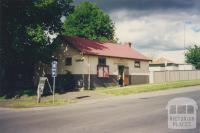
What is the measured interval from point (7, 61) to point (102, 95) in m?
9.08

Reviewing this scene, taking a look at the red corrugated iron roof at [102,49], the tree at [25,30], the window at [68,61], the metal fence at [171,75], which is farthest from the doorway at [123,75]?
the tree at [25,30]

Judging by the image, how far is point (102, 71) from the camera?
106ft

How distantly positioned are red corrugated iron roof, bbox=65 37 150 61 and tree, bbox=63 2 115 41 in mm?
14119

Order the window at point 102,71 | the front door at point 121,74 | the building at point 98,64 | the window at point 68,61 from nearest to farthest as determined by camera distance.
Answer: the building at point 98,64 < the window at point 102,71 < the window at point 68,61 < the front door at point 121,74

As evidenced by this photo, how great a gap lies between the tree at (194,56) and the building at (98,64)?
23953 millimetres

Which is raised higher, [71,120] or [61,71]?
[61,71]

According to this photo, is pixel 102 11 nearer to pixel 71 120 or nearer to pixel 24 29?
pixel 24 29

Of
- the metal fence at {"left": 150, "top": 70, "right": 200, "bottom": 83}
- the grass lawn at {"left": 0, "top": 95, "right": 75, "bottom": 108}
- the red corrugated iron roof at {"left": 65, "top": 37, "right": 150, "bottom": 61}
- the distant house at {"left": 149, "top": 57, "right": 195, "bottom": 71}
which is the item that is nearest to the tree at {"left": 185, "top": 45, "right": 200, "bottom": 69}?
the distant house at {"left": 149, "top": 57, "right": 195, "bottom": 71}

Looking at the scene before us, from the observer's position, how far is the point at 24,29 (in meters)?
25.5

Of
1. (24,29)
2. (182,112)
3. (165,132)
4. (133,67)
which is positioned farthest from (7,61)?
(165,132)

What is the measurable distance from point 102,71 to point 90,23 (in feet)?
75.4

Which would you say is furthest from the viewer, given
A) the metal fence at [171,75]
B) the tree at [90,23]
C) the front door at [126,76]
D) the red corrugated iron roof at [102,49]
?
the tree at [90,23]

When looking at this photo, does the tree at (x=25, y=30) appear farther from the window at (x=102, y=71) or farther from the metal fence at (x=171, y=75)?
the metal fence at (x=171, y=75)

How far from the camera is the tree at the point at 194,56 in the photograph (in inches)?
2292
